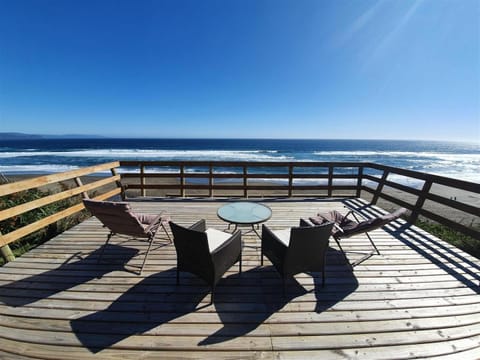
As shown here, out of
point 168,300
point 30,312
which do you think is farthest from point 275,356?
point 30,312

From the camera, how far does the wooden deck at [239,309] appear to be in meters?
1.35

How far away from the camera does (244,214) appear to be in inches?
115

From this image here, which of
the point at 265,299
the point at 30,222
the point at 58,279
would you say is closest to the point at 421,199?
the point at 265,299

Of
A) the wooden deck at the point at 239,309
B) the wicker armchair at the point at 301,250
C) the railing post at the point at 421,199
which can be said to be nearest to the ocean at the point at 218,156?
the railing post at the point at 421,199

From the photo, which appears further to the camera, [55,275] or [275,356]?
[55,275]

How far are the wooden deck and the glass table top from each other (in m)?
0.43

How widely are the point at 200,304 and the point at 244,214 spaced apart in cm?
137

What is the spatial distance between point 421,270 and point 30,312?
3797mm

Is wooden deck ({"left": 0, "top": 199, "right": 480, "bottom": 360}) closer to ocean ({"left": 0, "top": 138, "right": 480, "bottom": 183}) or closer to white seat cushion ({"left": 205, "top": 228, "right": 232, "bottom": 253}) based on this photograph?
white seat cushion ({"left": 205, "top": 228, "right": 232, "bottom": 253})

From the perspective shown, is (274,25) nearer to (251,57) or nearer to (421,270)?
(251,57)

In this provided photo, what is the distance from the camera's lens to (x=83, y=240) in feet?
9.59

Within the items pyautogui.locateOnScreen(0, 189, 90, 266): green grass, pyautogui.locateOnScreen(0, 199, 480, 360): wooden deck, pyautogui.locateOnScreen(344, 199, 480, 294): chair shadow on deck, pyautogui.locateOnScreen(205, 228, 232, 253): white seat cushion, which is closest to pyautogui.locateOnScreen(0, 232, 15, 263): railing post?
pyautogui.locateOnScreen(0, 199, 480, 360): wooden deck

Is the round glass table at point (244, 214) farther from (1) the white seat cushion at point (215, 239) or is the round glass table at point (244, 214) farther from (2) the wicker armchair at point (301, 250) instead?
(2) the wicker armchair at point (301, 250)

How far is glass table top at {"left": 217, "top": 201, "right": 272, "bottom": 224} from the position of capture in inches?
106
